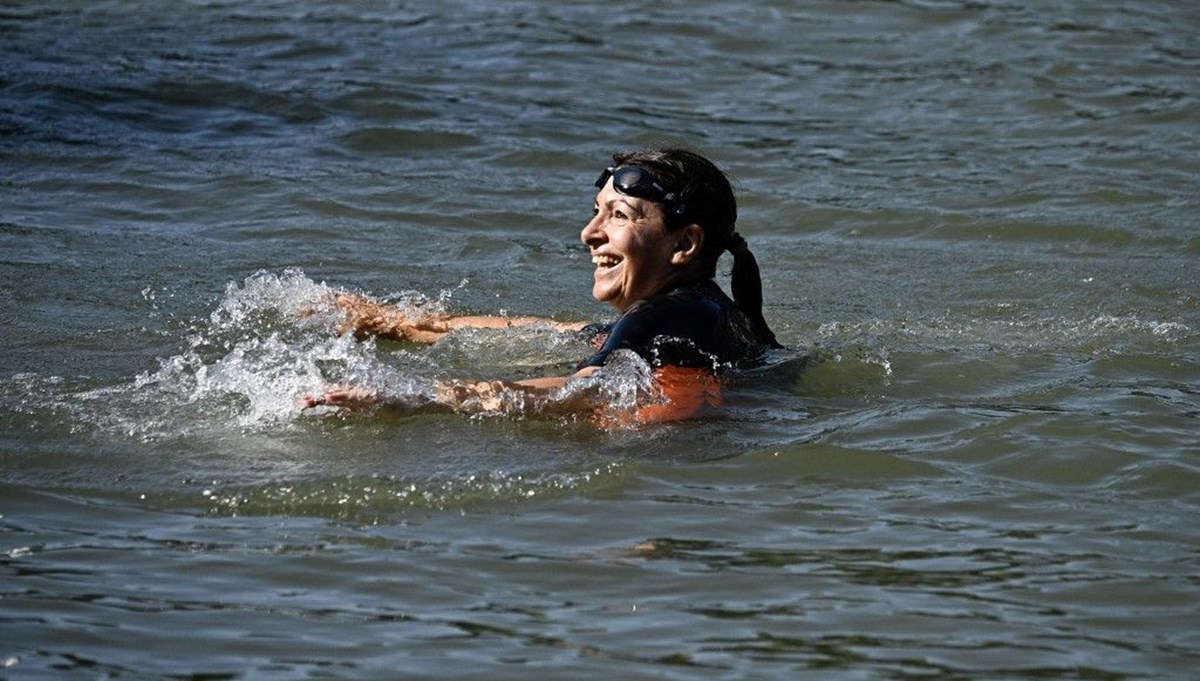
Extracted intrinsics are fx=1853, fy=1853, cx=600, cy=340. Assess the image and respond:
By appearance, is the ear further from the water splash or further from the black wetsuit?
the water splash

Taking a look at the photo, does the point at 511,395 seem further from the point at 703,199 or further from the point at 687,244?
the point at 703,199

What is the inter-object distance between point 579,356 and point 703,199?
0.95m

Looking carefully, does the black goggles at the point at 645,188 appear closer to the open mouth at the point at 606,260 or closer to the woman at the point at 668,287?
the woman at the point at 668,287

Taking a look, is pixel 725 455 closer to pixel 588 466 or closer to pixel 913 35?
pixel 588 466

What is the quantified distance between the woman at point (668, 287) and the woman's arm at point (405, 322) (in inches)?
27.7

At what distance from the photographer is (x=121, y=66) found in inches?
541

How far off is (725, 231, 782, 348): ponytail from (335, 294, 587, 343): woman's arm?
1005 millimetres

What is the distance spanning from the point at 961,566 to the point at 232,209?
634 centimetres

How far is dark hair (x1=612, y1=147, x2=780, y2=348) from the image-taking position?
7.03m

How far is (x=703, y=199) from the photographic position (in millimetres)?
7055

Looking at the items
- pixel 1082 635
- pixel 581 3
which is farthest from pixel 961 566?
pixel 581 3

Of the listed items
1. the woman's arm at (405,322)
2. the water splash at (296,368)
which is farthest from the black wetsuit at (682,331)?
the woman's arm at (405,322)

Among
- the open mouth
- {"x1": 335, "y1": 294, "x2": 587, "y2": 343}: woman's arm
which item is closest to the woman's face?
the open mouth

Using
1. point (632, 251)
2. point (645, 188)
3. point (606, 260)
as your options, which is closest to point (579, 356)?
point (606, 260)
